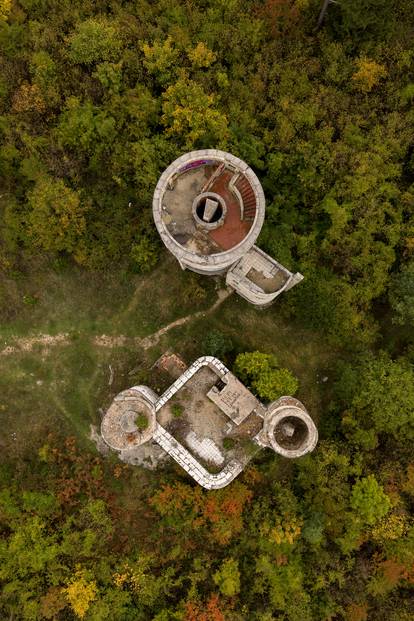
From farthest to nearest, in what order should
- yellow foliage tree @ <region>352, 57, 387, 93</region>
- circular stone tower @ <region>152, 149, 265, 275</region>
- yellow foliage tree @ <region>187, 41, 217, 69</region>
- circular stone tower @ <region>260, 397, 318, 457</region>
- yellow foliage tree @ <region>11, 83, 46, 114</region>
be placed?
yellow foliage tree @ <region>352, 57, 387, 93</region> → yellow foliage tree @ <region>11, 83, 46, 114</region> → yellow foliage tree @ <region>187, 41, 217, 69</region> → circular stone tower @ <region>260, 397, 318, 457</region> → circular stone tower @ <region>152, 149, 265, 275</region>

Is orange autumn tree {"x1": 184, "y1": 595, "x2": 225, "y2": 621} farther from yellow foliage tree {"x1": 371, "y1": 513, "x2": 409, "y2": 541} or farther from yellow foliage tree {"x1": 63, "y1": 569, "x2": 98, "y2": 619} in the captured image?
yellow foliage tree {"x1": 371, "y1": 513, "x2": 409, "y2": 541}

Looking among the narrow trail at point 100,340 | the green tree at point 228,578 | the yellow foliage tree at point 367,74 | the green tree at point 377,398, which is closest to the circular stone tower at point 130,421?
the narrow trail at point 100,340

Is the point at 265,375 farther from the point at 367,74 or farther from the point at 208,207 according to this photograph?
the point at 367,74

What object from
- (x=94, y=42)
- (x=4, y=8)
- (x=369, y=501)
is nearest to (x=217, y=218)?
(x=94, y=42)

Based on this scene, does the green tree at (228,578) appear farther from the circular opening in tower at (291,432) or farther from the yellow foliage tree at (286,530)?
the circular opening in tower at (291,432)

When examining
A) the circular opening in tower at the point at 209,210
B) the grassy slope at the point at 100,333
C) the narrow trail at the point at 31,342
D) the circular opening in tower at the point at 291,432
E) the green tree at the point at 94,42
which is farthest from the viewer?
the narrow trail at the point at 31,342

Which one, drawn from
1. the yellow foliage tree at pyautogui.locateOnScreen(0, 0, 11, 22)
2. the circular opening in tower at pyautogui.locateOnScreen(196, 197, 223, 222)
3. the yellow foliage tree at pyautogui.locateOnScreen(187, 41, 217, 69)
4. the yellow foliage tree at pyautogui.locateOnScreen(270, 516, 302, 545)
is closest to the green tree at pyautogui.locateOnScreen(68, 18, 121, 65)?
the yellow foliage tree at pyautogui.locateOnScreen(0, 0, 11, 22)
